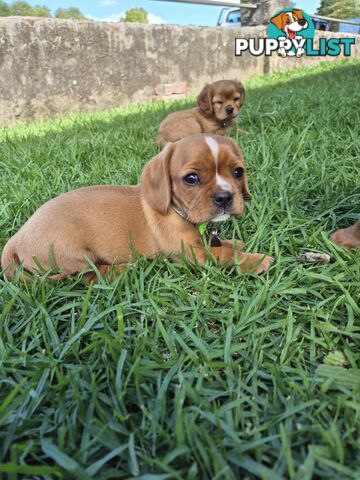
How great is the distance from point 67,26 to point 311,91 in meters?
4.51

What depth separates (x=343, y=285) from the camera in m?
1.83

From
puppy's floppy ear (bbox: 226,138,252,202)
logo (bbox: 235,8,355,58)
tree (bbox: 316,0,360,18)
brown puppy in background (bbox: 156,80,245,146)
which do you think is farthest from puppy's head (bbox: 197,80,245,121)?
tree (bbox: 316,0,360,18)

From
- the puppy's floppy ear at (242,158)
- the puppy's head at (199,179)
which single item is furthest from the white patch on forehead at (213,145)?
the puppy's floppy ear at (242,158)

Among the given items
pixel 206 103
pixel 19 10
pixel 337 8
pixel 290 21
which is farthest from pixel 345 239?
pixel 337 8

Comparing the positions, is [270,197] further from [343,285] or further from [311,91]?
[311,91]

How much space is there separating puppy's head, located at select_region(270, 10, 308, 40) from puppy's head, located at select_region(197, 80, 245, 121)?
24.7 feet

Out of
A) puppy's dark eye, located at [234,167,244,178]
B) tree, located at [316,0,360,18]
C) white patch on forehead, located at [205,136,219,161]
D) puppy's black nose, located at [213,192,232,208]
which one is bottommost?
puppy's black nose, located at [213,192,232,208]

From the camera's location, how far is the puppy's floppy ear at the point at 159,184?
212cm

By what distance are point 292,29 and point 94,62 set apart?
6960mm

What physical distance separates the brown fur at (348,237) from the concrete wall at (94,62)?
6573 millimetres

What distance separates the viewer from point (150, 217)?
2.26 m

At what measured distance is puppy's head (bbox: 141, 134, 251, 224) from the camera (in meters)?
2.04

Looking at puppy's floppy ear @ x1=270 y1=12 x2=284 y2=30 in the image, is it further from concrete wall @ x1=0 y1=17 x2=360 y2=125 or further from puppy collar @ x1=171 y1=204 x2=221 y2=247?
puppy collar @ x1=171 y1=204 x2=221 y2=247

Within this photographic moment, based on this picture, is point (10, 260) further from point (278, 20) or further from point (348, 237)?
point (278, 20)
